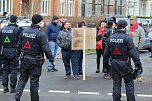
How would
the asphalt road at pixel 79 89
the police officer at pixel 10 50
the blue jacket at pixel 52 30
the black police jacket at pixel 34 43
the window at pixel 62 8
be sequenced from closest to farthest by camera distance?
the black police jacket at pixel 34 43
the asphalt road at pixel 79 89
the police officer at pixel 10 50
the blue jacket at pixel 52 30
the window at pixel 62 8

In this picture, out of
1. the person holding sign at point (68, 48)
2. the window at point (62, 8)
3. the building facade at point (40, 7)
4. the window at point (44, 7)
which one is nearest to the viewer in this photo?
the person holding sign at point (68, 48)

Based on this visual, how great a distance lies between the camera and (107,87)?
11.6 meters

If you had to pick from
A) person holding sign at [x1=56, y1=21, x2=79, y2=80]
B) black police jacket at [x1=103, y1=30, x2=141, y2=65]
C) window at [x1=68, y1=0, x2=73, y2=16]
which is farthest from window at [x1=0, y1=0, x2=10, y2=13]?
black police jacket at [x1=103, y1=30, x2=141, y2=65]

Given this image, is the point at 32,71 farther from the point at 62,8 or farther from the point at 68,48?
the point at 62,8

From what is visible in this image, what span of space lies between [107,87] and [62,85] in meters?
1.23

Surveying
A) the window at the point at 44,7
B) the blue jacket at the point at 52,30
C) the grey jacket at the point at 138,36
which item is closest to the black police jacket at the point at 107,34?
the grey jacket at the point at 138,36

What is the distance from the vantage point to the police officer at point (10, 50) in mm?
10570

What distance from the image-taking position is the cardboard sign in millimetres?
12688

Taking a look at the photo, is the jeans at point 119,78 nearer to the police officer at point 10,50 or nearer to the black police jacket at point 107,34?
the police officer at point 10,50

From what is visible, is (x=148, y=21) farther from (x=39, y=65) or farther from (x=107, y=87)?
(x=39, y=65)

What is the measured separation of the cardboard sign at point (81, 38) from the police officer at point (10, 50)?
96.9 inches

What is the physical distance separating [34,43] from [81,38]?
13.9ft

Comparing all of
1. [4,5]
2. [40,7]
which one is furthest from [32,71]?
[40,7]

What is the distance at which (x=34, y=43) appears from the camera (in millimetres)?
8742
